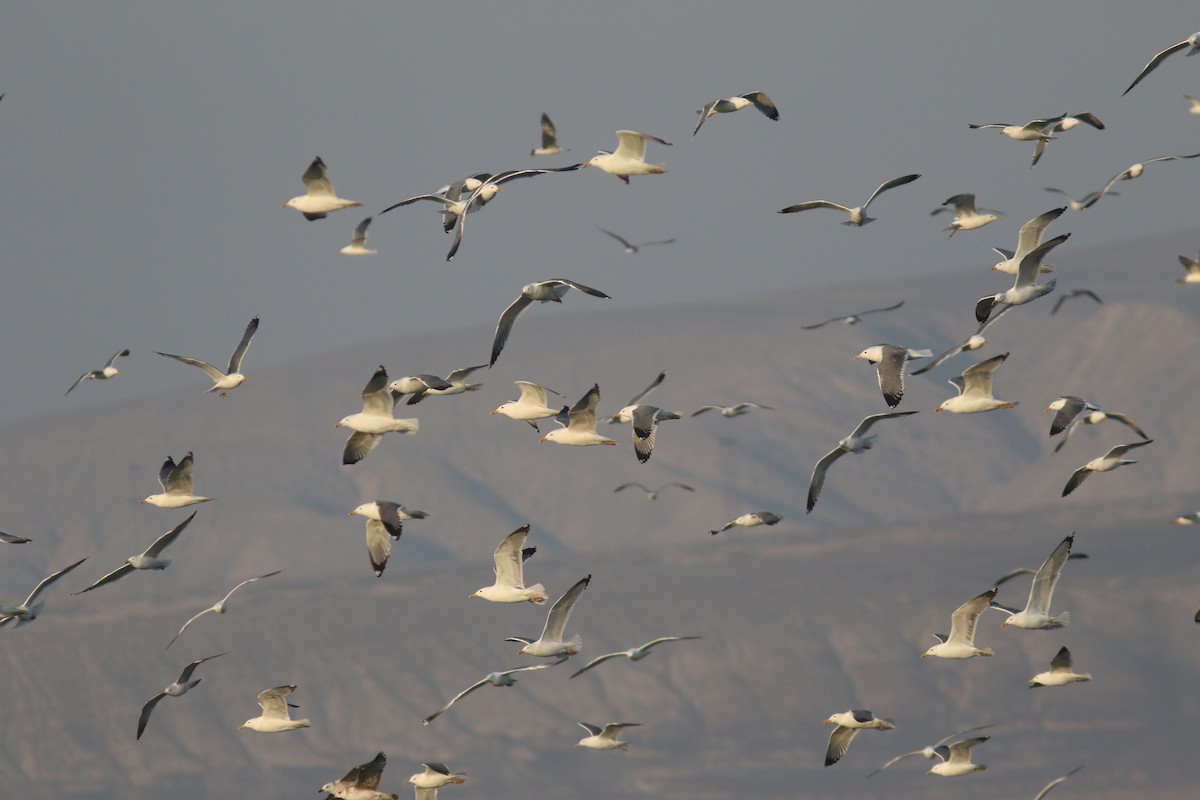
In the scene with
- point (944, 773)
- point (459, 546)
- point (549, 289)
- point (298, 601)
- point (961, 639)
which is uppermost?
point (549, 289)

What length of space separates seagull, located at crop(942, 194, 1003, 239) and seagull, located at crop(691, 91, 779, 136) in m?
5.12

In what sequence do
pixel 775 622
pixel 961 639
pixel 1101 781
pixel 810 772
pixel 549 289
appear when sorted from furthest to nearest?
1. pixel 775 622
2. pixel 810 772
3. pixel 1101 781
4. pixel 961 639
5. pixel 549 289

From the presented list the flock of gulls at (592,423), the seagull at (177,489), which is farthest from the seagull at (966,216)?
the seagull at (177,489)

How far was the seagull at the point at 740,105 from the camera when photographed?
101 ft

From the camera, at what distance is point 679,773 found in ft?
354

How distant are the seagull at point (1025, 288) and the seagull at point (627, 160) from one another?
632cm

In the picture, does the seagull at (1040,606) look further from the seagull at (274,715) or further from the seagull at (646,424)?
the seagull at (274,715)

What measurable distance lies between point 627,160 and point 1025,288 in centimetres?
747

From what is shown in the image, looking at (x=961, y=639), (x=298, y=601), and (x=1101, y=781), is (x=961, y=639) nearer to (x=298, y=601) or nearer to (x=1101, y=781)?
(x=1101, y=781)

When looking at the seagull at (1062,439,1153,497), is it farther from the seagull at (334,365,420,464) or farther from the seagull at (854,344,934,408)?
the seagull at (334,365,420,464)

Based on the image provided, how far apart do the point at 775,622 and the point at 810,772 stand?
48.0 feet

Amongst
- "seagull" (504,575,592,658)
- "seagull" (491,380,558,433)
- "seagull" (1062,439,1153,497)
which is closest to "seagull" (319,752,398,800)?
"seagull" (504,575,592,658)

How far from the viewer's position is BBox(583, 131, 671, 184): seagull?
31625mm

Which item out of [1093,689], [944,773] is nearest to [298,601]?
[1093,689]
